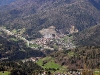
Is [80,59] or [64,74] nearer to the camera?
[64,74]

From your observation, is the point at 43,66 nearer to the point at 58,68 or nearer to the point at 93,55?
the point at 58,68

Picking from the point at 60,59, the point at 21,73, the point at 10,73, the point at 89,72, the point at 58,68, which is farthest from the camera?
the point at 60,59

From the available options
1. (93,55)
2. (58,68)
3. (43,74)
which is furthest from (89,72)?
(93,55)

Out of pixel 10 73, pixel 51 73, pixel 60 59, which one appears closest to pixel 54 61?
pixel 60 59

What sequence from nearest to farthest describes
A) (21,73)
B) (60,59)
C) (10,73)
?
(10,73), (21,73), (60,59)

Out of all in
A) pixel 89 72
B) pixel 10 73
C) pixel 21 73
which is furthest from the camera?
pixel 21 73

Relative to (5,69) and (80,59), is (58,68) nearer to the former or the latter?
(80,59)

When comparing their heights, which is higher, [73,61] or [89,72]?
[89,72]

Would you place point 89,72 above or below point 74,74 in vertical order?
above

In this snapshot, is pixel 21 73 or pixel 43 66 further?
pixel 43 66
